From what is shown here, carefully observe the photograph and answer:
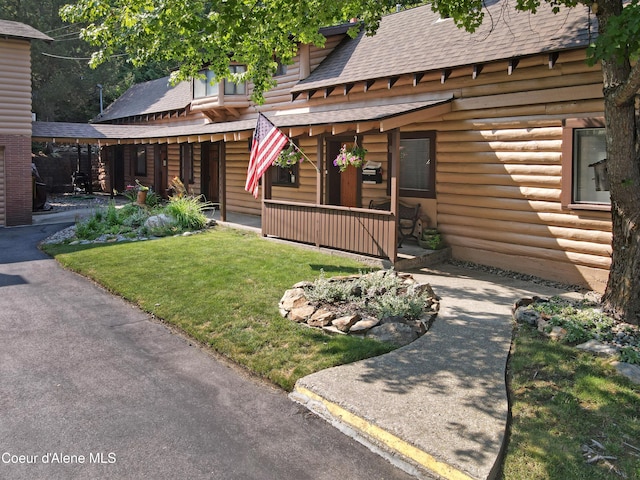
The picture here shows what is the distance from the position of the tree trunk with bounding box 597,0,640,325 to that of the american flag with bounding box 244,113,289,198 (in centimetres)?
622

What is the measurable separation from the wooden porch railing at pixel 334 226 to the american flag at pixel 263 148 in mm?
1677

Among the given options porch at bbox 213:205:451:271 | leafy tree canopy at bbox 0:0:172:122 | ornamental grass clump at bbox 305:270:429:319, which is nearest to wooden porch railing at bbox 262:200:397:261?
porch at bbox 213:205:451:271

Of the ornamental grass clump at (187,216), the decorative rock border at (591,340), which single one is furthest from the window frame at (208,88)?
the decorative rock border at (591,340)

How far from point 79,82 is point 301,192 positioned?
2813cm

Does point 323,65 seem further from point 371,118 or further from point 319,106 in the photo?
point 371,118

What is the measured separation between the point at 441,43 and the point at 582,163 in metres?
4.79

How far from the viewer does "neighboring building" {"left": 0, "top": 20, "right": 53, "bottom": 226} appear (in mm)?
18062

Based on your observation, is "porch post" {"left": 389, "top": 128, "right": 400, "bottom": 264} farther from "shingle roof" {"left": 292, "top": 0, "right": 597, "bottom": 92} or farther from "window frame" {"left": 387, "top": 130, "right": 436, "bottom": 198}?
"shingle roof" {"left": 292, "top": 0, "right": 597, "bottom": 92}

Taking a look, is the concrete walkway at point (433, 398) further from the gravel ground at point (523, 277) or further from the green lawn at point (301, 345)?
the gravel ground at point (523, 277)

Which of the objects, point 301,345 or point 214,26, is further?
point 214,26

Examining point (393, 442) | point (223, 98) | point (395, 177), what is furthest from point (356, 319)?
point (223, 98)

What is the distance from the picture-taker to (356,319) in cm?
741

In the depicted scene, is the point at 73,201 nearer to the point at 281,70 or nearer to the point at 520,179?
the point at 281,70

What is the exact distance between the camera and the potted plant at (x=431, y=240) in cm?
1193
